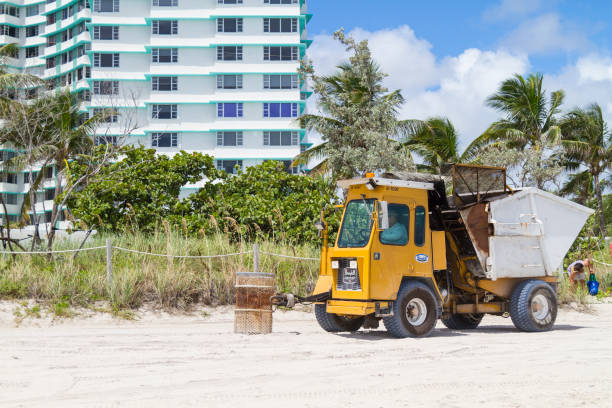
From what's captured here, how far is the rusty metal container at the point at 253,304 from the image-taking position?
1127 centimetres

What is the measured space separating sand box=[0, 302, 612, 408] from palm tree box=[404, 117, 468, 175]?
1989 centimetres

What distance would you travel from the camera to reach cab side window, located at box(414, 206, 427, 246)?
11.1 metres

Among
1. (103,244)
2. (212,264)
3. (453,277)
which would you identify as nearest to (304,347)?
(453,277)

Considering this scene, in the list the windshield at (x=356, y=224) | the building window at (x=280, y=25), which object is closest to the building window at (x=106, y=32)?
the building window at (x=280, y=25)

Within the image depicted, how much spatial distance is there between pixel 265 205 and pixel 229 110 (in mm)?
45907

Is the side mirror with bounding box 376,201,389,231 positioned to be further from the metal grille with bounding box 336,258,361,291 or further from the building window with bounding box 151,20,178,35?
the building window with bounding box 151,20,178,35

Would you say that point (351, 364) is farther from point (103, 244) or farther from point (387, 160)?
point (387, 160)

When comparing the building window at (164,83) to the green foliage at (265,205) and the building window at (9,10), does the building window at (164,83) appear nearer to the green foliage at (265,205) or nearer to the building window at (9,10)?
the building window at (9,10)

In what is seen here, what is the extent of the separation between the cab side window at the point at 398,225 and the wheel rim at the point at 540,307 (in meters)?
3.06

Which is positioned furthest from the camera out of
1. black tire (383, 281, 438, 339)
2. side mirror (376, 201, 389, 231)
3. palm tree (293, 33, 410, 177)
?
palm tree (293, 33, 410, 177)

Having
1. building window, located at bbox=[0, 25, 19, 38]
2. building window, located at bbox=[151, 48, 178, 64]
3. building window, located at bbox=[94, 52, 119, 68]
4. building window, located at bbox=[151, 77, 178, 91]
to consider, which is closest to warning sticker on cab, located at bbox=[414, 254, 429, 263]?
building window, located at bbox=[151, 77, 178, 91]

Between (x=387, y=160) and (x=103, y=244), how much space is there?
398 inches

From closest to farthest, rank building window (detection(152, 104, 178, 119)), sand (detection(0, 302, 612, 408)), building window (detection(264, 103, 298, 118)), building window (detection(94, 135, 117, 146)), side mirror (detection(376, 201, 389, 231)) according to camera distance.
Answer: sand (detection(0, 302, 612, 408))
side mirror (detection(376, 201, 389, 231))
building window (detection(94, 135, 117, 146))
building window (detection(264, 103, 298, 118))
building window (detection(152, 104, 178, 119))

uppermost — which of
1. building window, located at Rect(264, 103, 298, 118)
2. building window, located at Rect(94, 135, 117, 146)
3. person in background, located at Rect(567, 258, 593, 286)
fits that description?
building window, located at Rect(264, 103, 298, 118)
